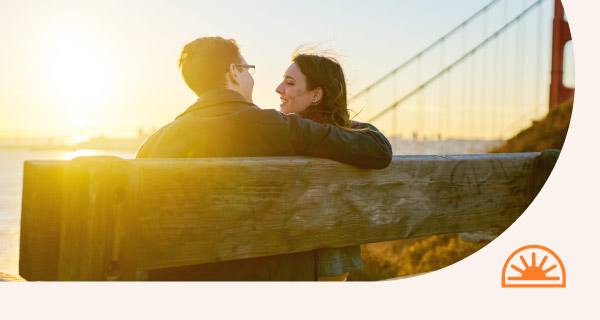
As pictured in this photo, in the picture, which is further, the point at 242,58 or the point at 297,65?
the point at 297,65

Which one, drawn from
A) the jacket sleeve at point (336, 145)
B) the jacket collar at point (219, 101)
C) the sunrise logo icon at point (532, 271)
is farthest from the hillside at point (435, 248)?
the jacket collar at point (219, 101)

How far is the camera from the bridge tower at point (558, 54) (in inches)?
185

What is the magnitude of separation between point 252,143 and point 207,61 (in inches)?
15.7

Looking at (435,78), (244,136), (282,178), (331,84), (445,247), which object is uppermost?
(435,78)

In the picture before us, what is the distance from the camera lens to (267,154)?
124 centimetres

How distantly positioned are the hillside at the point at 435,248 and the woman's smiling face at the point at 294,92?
1.53 m

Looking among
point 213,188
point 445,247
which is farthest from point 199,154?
point 445,247

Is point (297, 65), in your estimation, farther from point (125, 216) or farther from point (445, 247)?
point (445, 247)

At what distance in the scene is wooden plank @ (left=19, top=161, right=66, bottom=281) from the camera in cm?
87

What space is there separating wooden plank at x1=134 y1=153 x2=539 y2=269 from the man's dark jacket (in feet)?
0.16

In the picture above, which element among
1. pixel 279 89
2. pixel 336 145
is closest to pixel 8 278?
pixel 336 145

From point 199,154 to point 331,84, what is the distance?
0.67m

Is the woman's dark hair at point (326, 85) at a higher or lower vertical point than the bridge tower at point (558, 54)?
lower

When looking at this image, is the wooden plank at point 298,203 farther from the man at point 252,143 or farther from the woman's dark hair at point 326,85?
the woman's dark hair at point 326,85
